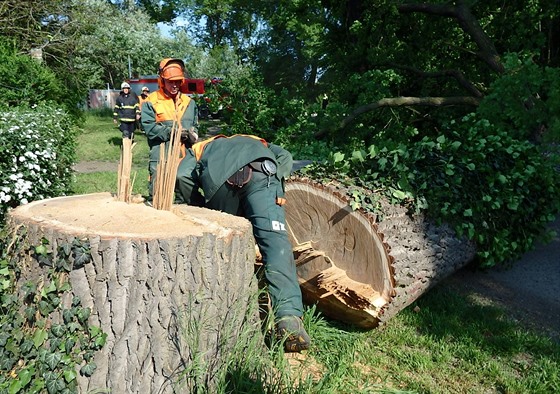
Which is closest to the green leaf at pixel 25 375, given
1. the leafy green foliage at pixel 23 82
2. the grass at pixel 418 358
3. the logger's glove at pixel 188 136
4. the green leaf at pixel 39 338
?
the green leaf at pixel 39 338

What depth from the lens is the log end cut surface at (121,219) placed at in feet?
7.87

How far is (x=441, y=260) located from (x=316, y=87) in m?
14.7

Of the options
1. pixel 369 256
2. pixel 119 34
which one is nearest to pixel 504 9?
pixel 369 256

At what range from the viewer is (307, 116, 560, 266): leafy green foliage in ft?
13.4

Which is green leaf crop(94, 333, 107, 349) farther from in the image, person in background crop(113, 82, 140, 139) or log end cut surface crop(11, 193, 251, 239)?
person in background crop(113, 82, 140, 139)

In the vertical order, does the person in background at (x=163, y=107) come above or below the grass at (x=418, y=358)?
above

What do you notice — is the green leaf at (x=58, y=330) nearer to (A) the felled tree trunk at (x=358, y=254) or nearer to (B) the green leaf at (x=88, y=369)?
(B) the green leaf at (x=88, y=369)

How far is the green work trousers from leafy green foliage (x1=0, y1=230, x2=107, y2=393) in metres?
1.19

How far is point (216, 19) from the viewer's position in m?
49.2

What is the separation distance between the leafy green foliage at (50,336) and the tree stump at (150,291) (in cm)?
5

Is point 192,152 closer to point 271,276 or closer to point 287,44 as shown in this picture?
point 271,276

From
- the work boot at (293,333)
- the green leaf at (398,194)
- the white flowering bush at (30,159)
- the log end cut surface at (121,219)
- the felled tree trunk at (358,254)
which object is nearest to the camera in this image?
the log end cut surface at (121,219)

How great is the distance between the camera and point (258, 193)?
11.2ft

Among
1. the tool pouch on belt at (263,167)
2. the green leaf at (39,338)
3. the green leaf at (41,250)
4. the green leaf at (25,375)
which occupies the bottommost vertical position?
the green leaf at (25,375)
